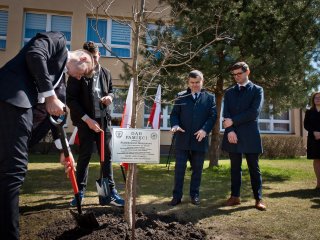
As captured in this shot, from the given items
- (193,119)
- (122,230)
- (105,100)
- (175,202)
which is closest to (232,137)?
(193,119)

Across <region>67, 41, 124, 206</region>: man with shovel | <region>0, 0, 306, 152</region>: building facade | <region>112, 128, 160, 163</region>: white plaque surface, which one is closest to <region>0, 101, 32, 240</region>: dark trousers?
<region>112, 128, 160, 163</region>: white plaque surface

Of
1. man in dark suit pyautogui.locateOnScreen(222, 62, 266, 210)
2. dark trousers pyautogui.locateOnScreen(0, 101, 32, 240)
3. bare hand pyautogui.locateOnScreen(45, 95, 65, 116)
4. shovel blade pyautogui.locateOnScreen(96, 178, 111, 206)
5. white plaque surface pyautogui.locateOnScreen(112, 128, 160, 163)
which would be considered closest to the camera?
dark trousers pyautogui.locateOnScreen(0, 101, 32, 240)

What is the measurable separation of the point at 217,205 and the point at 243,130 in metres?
1.12

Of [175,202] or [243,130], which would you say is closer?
[175,202]

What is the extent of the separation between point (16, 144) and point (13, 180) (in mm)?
266

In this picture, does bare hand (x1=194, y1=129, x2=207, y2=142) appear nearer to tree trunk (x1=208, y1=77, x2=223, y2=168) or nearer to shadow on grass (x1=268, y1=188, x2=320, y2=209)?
shadow on grass (x1=268, y1=188, x2=320, y2=209)

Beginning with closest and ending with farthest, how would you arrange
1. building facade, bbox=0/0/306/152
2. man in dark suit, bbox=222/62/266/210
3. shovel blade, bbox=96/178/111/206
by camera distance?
shovel blade, bbox=96/178/111/206, man in dark suit, bbox=222/62/266/210, building facade, bbox=0/0/306/152

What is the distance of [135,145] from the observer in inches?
118

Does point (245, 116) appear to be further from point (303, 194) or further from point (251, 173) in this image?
point (303, 194)

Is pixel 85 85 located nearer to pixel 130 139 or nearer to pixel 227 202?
pixel 130 139

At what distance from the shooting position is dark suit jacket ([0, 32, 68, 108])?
251 cm

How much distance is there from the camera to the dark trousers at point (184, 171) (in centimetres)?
461

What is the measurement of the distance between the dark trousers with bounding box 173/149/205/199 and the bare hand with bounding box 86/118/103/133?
1186 millimetres

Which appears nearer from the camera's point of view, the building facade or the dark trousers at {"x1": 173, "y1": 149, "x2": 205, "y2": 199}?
the dark trousers at {"x1": 173, "y1": 149, "x2": 205, "y2": 199}
